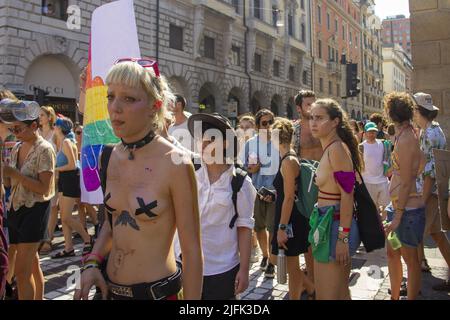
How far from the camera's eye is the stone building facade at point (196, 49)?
14.3m

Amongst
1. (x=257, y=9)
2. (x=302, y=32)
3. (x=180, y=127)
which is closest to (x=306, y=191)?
(x=180, y=127)

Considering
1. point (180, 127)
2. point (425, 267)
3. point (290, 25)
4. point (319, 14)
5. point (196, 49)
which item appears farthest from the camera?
point (319, 14)

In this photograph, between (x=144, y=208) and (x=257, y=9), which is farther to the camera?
(x=257, y=9)

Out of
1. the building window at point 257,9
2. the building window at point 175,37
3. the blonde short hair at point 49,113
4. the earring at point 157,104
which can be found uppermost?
the building window at point 257,9

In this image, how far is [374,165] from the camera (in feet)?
20.9

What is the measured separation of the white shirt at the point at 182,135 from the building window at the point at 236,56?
2217 centimetres

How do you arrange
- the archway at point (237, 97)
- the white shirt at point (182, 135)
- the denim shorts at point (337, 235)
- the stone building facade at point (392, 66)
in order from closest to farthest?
1. the denim shorts at point (337, 235)
2. the white shirt at point (182, 135)
3. the archway at point (237, 97)
4. the stone building facade at point (392, 66)

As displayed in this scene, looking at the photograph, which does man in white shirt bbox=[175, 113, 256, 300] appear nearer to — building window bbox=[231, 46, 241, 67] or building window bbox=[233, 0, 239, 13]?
building window bbox=[231, 46, 241, 67]

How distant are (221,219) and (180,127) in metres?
1.96

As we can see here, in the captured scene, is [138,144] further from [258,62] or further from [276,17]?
[276,17]

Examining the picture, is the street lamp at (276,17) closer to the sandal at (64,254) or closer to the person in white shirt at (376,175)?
the person in white shirt at (376,175)

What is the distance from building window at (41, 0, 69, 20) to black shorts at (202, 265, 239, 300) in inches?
609

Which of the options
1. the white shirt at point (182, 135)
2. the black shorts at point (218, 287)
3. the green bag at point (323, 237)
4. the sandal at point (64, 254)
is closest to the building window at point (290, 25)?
the sandal at point (64, 254)
